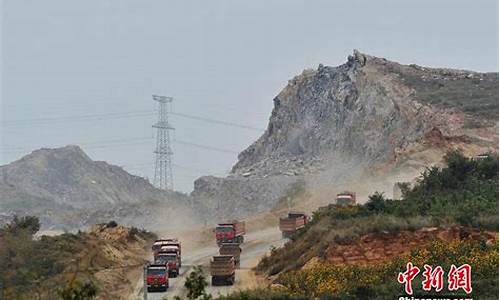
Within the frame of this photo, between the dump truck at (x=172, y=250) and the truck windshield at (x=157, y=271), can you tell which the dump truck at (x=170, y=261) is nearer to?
the dump truck at (x=172, y=250)

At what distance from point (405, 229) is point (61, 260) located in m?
15.8

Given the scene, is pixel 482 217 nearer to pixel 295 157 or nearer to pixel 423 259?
pixel 423 259

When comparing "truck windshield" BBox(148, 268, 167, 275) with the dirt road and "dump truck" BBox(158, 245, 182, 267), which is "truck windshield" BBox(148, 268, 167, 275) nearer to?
the dirt road

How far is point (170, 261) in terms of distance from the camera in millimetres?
35750

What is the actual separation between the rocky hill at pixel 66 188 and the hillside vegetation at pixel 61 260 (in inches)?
1029

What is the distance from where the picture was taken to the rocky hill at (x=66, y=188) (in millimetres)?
77062

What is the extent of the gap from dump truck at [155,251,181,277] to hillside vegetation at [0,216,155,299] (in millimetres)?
1785

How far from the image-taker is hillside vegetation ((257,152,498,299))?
25.5 metres

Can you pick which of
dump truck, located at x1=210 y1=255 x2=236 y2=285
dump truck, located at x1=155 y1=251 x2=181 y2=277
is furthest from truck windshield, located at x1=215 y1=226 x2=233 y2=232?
dump truck, located at x1=210 y1=255 x2=236 y2=285

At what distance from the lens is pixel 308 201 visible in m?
59.7

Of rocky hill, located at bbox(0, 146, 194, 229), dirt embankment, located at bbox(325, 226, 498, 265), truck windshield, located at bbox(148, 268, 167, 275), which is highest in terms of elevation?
rocky hill, located at bbox(0, 146, 194, 229)

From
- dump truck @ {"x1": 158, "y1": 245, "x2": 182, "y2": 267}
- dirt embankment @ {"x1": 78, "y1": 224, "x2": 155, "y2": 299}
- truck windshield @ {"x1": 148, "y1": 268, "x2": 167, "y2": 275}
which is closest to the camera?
truck windshield @ {"x1": 148, "y1": 268, "x2": 167, "y2": 275}

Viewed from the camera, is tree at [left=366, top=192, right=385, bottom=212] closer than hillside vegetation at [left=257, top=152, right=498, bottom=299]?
No

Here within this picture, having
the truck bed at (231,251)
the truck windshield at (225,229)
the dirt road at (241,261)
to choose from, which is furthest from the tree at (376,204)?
the truck windshield at (225,229)
